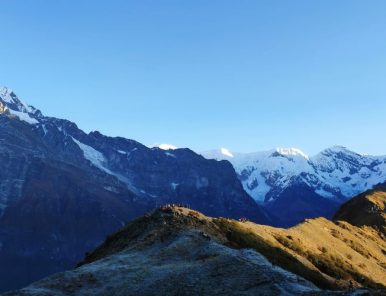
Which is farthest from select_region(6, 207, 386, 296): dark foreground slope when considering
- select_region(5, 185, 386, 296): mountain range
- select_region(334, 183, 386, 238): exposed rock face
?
select_region(334, 183, 386, 238): exposed rock face

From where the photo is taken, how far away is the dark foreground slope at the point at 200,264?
37219mm

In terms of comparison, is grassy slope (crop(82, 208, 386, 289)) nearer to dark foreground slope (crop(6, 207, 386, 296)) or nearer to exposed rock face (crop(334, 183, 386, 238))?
dark foreground slope (crop(6, 207, 386, 296))

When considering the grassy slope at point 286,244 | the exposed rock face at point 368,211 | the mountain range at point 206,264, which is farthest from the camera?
the exposed rock face at point 368,211

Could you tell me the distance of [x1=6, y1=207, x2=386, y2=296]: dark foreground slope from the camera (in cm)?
3722

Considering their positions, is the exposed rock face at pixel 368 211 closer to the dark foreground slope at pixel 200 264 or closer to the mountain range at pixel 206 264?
the mountain range at pixel 206 264

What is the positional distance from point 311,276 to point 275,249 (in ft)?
15.3

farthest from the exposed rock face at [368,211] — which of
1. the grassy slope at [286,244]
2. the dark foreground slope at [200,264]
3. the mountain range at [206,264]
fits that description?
the dark foreground slope at [200,264]

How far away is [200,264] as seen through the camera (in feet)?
136

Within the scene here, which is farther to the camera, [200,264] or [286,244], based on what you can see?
[286,244]

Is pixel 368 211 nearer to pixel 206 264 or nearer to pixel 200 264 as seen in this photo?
pixel 200 264

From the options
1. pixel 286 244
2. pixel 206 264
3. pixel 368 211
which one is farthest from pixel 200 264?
pixel 368 211

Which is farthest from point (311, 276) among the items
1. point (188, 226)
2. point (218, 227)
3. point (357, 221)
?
point (357, 221)

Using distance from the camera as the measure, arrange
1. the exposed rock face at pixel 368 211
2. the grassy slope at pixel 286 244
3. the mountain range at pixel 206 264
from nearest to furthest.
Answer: the mountain range at pixel 206 264 < the grassy slope at pixel 286 244 < the exposed rock face at pixel 368 211

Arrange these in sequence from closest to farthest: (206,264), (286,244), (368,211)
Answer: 1. (206,264)
2. (286,244)
3. (368,211)
